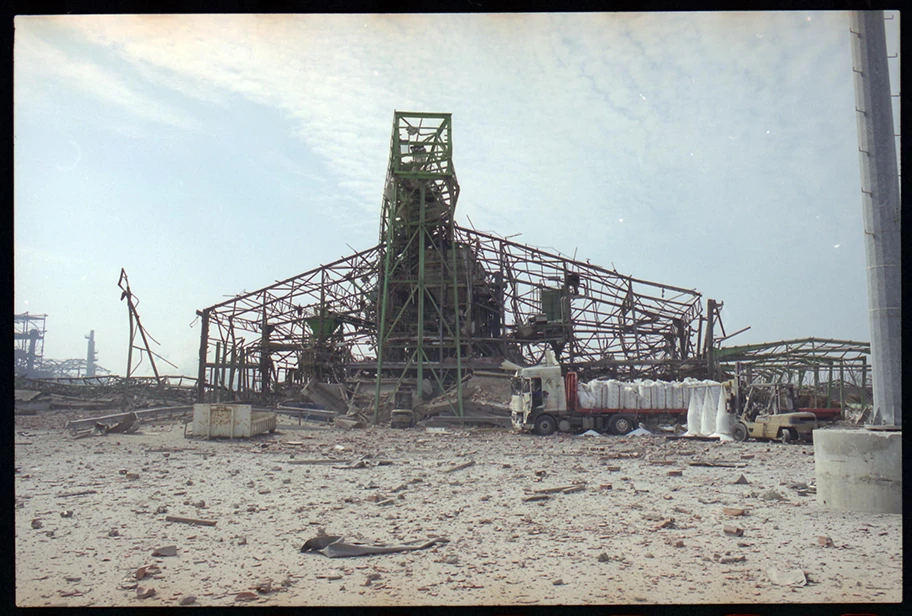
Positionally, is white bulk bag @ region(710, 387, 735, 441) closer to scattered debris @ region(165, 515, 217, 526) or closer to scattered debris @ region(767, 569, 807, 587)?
scattered debris @ region(767, 569, 807, 587)

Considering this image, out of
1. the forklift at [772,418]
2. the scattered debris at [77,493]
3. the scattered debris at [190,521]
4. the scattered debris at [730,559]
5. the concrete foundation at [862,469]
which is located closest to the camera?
the scattered debris at [730,559]

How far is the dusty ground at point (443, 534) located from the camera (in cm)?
509

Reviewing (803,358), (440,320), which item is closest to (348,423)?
(440,320)

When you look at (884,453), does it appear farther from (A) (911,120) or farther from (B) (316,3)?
(B) (316,3)

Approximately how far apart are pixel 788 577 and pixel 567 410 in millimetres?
16550

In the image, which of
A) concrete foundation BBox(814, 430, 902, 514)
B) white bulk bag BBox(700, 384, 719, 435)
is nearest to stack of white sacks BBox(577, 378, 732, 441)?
white bulk bag BBox(700, 384, 719, 435)

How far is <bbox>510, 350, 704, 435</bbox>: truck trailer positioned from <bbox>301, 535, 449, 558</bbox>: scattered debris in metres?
15.6

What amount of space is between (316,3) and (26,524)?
7.22m

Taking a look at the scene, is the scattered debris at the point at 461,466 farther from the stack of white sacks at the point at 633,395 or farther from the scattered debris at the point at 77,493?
the stack of white sacks at the point at 633,395

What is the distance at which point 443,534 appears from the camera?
22.6 feet

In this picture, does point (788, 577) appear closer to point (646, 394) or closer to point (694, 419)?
point (694, 419)

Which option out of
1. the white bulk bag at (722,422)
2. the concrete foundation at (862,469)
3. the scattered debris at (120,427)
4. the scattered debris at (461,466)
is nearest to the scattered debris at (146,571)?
the scattered debris at (461,466)

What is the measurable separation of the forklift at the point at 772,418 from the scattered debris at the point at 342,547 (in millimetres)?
15685

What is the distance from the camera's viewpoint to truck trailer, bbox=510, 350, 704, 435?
2162 cm
